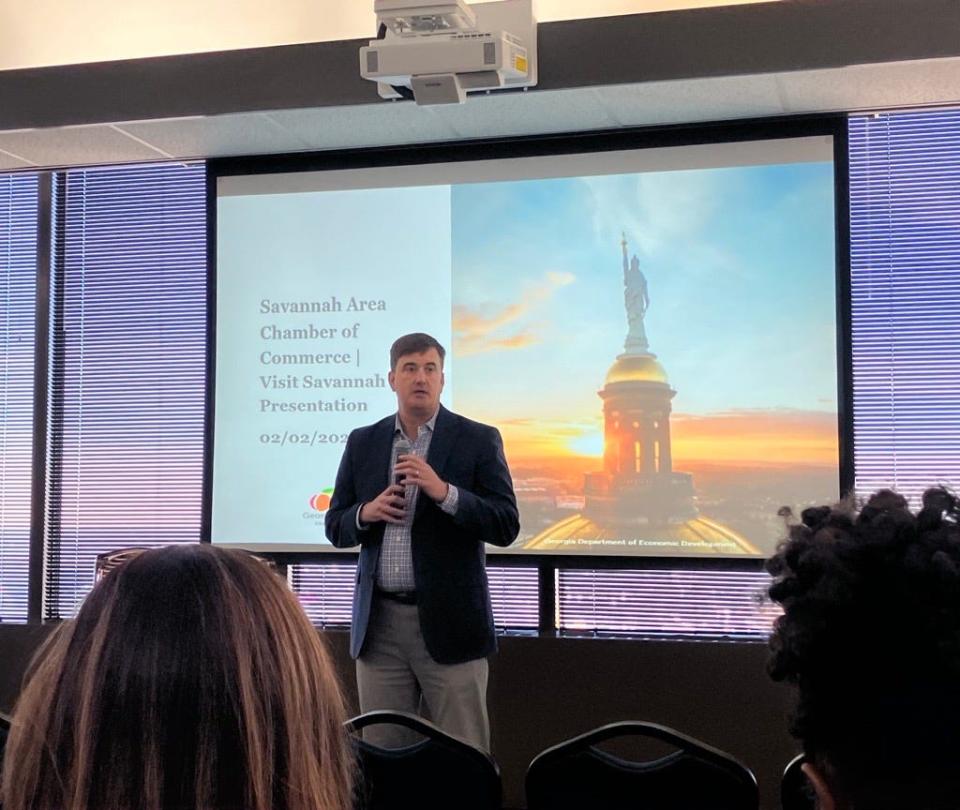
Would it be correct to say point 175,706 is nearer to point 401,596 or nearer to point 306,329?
point 401,596

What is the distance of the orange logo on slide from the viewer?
418 centimetres

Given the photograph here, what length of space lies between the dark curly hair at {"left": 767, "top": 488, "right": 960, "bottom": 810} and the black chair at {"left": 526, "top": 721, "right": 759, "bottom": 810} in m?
0.97

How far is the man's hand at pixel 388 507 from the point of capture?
3.09 meters

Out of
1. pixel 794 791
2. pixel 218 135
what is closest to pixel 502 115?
pixel 218 135

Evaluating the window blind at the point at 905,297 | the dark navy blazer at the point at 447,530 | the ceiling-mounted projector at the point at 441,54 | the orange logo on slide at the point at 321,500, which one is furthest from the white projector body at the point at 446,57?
the orange logo on slide at the point at 321,500

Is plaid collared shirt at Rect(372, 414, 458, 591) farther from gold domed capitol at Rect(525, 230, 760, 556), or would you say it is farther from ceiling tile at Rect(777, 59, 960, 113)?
ceiling tile at Rect(777, 59, 960, 113)

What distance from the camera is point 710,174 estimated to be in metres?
3.98

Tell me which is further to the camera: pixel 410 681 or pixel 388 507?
pixel 410 681

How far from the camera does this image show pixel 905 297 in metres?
3.92

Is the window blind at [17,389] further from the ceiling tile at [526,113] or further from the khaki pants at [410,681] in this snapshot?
the khaki pants at [410,681]

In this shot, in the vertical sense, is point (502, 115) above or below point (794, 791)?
above

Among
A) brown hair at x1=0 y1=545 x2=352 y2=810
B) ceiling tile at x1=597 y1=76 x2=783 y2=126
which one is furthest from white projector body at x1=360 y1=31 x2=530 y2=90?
brown hair at x1=0 y1=545 x2=352 y2=810

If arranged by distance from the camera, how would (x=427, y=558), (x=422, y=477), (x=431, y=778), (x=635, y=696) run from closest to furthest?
1. (x=431, y=778)
2. (x=422, y=477)
3. (x=427, y=558)
4. (x=635, y=696)

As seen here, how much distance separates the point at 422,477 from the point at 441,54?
1351 mm
